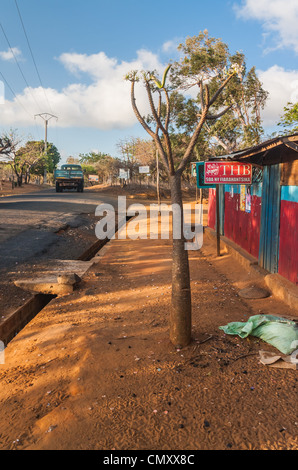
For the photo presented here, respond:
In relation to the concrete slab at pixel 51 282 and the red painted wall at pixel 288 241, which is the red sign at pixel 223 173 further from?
the concrete slab at pixel 51 282

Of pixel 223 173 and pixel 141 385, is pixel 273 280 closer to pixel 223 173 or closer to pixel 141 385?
pixel 223 173

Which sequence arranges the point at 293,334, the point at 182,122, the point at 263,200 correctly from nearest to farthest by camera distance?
the point at 293,334 < the point at 263,200 < the point at 182,122

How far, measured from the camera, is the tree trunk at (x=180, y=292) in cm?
425

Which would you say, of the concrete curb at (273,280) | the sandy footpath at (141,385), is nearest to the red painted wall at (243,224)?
the concrete curb at (273,280)

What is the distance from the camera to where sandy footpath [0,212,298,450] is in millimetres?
2963

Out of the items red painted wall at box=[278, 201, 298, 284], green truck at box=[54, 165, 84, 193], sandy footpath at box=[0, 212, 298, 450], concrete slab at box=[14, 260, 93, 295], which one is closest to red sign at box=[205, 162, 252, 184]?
red painted wall at box=[278, 201, 298, 284]

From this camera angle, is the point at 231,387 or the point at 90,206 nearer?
the point at 231,387

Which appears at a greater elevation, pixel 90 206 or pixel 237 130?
pixel 237 130

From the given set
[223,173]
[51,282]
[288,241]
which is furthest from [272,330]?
[51,282]
